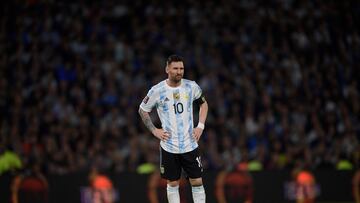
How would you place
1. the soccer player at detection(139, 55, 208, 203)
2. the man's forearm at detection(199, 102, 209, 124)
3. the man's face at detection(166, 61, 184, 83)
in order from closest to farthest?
1. the man's face at detection(166, 61, 184, 83)
2. the soccer player at detection(139, 55, 208, 203)
3. the man's forearm at detection(199, 102, 209, 124)

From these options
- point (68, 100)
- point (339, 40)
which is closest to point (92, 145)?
point (68, 100)

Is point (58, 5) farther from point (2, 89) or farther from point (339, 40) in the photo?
point (339, 40)

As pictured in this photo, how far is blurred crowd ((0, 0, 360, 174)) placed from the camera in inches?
724

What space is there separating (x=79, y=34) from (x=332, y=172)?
27.9 feet

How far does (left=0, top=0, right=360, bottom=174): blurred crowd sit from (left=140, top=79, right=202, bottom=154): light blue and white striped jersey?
23.3 feet

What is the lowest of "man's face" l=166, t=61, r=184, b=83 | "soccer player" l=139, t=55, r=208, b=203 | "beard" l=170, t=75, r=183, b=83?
"soccer player" l=139, t=55, r=208, b=203

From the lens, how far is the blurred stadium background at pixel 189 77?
54.1 ft

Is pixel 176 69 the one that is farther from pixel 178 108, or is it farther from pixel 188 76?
pixel 188 76

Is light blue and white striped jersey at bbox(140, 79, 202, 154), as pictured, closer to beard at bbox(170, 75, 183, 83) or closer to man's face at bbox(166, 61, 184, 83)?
beard at bbox(170, 75, 183, 83)

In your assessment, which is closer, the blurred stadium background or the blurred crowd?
the blurred stadium background

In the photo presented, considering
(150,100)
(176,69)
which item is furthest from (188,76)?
(176,69)

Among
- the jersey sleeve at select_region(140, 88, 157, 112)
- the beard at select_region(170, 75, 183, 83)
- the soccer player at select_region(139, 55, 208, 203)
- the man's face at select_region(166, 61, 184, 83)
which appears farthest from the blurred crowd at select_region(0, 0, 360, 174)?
the man's face at select_region(166, 61, 184, 83)

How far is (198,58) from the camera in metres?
21.1

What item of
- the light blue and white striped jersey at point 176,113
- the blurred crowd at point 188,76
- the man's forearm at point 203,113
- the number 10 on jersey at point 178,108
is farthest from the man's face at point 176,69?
the blurred crowd at point 188,76
